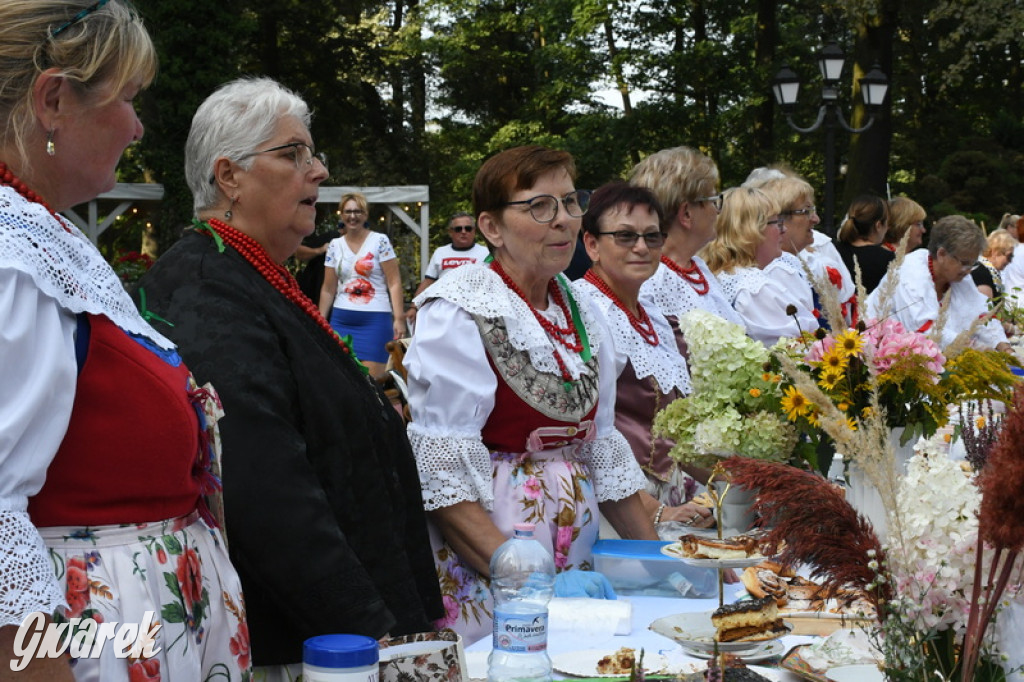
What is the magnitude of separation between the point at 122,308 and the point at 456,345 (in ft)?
4.44

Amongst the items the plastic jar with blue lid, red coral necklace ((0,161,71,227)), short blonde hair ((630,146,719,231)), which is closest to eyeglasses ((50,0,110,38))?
red coral necklace ((0,161,71,227))

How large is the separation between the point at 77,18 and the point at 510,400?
1696mm

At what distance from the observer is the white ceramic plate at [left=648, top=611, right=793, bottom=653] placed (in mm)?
2277

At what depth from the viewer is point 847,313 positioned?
20.6ft

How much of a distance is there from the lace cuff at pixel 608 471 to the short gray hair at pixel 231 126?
4.38ft

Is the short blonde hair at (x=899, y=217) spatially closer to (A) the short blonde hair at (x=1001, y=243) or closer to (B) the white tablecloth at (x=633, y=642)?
(A) the short blonde hair at (x=1001, y=243)

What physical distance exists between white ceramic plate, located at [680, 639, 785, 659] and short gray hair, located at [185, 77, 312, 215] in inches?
56.3

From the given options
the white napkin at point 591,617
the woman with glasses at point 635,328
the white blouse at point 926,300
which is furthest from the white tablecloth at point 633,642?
the white blouse at point 926,300

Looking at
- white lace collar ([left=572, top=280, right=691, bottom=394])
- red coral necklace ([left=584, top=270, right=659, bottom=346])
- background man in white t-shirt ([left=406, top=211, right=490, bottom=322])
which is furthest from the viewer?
background man in white t-shirt ([left=406, top=211, right=490, bottom=322])

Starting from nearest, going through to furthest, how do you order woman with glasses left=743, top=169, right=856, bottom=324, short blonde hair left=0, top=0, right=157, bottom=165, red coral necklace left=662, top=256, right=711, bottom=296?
short blonde hair left=0, top=0, right=157, bottom=165
red coral necklace left=662, top=256, right=711, bottom=296
woman with glasses left=743, top=169, right=856, bottom=324

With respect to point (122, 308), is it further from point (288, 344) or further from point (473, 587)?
point (473, 587)

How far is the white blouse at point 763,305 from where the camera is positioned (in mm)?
5988

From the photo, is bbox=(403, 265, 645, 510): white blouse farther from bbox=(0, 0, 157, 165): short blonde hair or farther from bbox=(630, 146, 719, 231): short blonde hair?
bbox=(630, 146, 719, 231): short blonde hair

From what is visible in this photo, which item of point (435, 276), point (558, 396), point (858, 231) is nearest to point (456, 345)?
point (558, 396)
